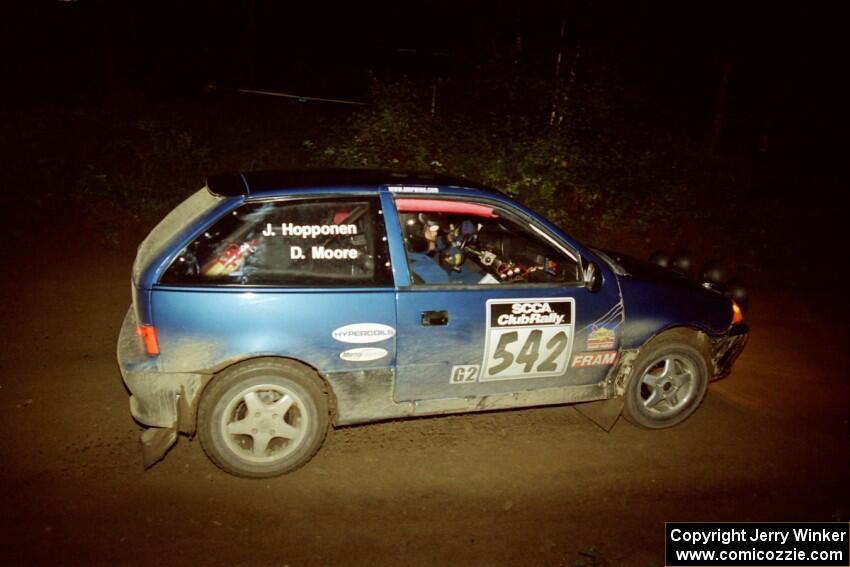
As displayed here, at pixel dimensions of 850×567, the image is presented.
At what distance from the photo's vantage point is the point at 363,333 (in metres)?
3.64

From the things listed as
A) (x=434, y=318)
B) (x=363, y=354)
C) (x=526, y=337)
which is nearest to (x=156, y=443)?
(x=363, y=354)

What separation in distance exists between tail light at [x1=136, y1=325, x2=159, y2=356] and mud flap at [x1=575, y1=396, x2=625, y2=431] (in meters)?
3.20

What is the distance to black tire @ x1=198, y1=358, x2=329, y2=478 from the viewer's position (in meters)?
3.59

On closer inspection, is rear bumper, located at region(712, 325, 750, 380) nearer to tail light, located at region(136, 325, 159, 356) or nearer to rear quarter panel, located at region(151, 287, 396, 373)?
rear quarter panel, located at region(151, 287, 396, 373)

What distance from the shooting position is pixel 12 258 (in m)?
7.43

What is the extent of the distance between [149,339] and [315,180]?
1.41m

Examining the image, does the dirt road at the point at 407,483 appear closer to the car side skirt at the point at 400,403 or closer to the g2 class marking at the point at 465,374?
the car side skirt at the point at 400,403

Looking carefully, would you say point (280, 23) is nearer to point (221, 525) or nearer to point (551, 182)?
point (551, 182)

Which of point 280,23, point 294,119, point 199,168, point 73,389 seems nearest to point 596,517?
point 73,389

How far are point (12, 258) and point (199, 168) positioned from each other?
3260 millimetres

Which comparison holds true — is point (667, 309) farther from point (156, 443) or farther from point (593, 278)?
point (156, 443)

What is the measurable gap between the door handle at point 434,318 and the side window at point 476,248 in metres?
0.22

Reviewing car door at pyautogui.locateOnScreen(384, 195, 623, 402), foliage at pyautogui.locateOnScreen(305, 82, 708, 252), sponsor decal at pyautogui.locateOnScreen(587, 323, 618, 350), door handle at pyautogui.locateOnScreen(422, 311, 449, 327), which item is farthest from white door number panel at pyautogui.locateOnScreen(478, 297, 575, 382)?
foliage at pyautogui.locateOnScreen(305, 82, 708, 252)

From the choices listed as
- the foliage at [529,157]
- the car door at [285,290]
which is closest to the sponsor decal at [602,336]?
the car door at [285,290]
